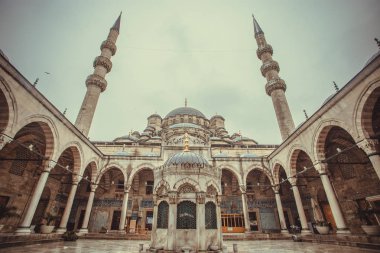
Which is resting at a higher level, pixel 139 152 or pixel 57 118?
pixel 139 152

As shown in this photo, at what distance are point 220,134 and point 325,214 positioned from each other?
1732 cm

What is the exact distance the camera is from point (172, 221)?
20.2 ft

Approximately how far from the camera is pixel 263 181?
17.5m

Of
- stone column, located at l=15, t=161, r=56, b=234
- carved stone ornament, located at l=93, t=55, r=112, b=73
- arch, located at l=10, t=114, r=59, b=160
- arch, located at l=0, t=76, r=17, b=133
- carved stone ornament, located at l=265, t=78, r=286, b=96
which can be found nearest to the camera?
arch, located at l=0, t=76, r=17, b=133

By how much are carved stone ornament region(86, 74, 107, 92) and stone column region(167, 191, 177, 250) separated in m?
17.7

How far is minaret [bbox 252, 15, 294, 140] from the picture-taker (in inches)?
706

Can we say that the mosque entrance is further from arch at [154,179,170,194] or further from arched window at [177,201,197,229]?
A: arch at [154,179,170,194]

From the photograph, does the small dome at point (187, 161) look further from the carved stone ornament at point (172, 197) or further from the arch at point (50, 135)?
the arch at point (50, 135)

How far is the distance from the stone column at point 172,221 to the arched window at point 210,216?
1.07 metres

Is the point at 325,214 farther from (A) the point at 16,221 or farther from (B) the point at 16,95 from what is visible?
(A) the point at 16,221

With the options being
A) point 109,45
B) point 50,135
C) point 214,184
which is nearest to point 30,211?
point 50,135

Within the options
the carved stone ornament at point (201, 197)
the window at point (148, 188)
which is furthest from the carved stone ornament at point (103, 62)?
the carved stone ornament at point (201, 197)

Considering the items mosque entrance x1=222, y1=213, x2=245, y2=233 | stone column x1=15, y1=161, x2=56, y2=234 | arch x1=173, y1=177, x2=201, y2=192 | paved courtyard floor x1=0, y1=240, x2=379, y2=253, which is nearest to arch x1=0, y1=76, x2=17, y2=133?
stone column x1=15, y1=161, x2=56, y2=234

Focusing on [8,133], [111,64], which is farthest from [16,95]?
[111,64]
